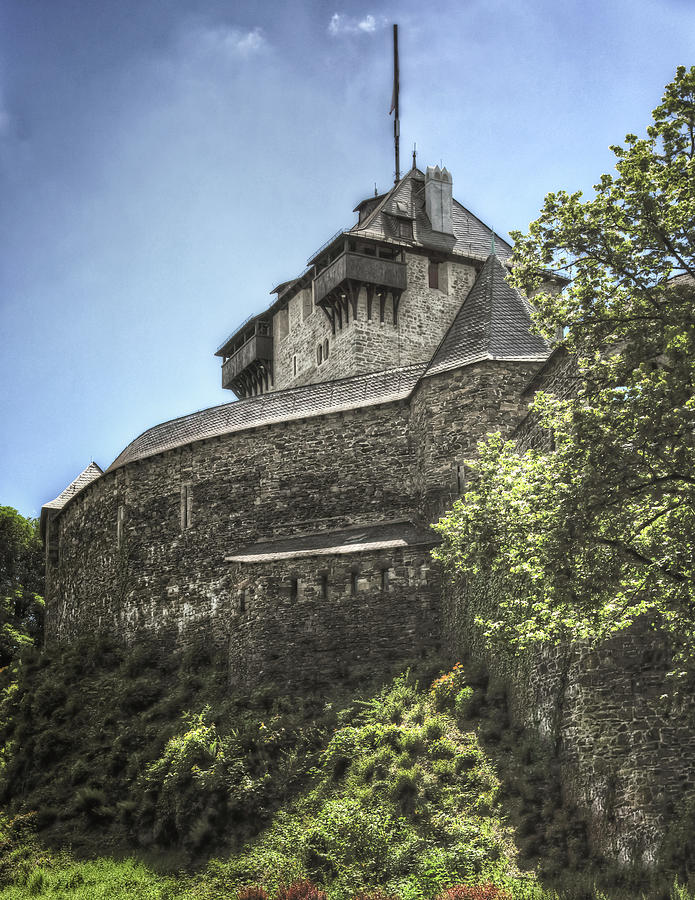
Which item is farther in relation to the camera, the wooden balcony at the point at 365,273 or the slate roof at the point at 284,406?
the wooden balcony at the point at 365,273

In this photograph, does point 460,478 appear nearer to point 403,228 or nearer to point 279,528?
point 279,528

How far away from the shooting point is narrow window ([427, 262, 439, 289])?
4025cm

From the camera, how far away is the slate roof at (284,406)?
27922 millimetres

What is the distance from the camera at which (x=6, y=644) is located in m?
36.4

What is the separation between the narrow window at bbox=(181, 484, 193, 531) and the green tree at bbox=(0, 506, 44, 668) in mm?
11699

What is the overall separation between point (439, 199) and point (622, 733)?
30.8 meters

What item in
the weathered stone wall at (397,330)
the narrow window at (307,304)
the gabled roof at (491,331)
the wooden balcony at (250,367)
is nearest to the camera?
the gabled roof at (491,331)

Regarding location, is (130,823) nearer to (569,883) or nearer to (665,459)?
(569,883)

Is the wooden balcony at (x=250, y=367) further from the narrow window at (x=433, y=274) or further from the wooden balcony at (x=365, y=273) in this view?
the narrow window at (x=433, y=274)

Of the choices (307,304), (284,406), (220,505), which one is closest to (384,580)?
(220,505)

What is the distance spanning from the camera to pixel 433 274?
40.4 metres

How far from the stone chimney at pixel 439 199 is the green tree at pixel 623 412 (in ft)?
94.5

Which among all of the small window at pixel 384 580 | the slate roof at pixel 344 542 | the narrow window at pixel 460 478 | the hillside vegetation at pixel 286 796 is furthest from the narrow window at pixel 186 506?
the narrow window at pixel 460 478

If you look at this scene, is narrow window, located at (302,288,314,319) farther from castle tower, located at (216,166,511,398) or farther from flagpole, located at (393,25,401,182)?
flagpole, located at (393,25,401,182)
